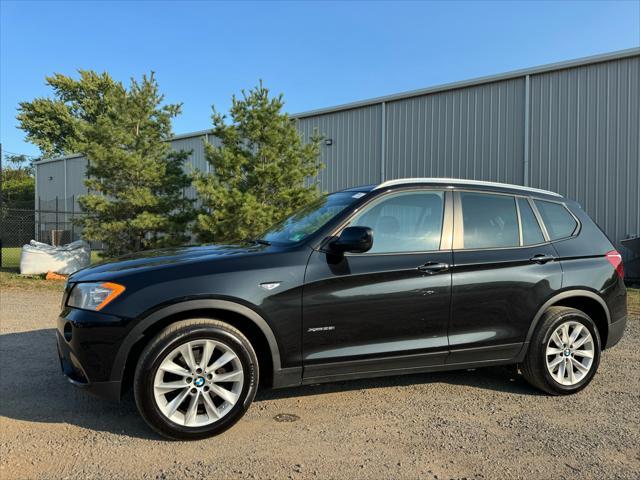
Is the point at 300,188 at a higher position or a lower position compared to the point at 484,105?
lower

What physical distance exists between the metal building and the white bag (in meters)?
8.76

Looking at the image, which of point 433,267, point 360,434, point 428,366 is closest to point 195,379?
point 360,434

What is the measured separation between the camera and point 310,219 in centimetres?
415

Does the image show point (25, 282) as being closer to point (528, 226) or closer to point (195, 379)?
point (195, 379)

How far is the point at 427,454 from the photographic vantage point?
3.14 metres

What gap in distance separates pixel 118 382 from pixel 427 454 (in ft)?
6.66

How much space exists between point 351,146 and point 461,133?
3.97 metres

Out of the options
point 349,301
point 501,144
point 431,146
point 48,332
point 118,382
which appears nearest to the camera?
point 118,382

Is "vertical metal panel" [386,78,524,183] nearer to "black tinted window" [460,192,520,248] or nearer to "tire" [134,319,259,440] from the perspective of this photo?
"black tinted window" [460,192,520,248]

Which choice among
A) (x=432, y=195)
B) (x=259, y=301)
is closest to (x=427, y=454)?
(x=259, y=301)

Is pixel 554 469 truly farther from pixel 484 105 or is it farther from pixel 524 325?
pixel 484 105

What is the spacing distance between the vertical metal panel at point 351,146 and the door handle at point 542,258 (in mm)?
12277

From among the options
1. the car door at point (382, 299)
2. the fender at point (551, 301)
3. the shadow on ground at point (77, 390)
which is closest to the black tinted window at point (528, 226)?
the fender at point (551, 301)

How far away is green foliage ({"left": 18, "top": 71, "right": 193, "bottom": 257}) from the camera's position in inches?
480
